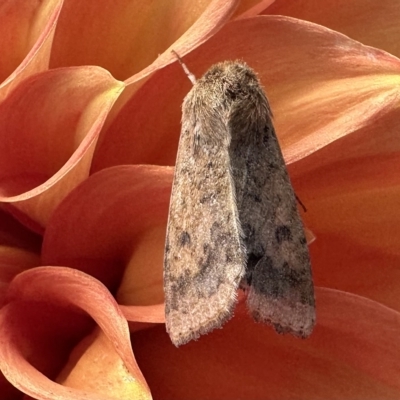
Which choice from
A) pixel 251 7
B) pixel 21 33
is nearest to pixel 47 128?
pixel 21 33

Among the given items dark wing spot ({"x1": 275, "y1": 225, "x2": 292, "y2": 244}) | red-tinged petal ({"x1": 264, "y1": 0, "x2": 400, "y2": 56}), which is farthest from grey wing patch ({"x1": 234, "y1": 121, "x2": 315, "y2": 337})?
red-tinged petal ({"x1": 264, "y1": 0, "x2": 400, "y2": 56})

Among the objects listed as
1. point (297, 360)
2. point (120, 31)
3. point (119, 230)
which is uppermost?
point (120, 31)

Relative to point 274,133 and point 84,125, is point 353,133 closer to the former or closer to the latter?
point 274,133

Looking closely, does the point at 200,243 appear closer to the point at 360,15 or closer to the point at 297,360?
the point at 297,360

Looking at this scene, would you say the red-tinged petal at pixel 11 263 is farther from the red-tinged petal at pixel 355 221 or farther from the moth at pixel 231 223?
the red-tinged petal at pixel 355 221

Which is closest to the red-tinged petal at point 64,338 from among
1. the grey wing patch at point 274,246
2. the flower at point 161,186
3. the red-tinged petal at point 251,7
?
the flower at point 161,186

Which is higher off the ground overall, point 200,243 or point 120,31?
point 120,31
